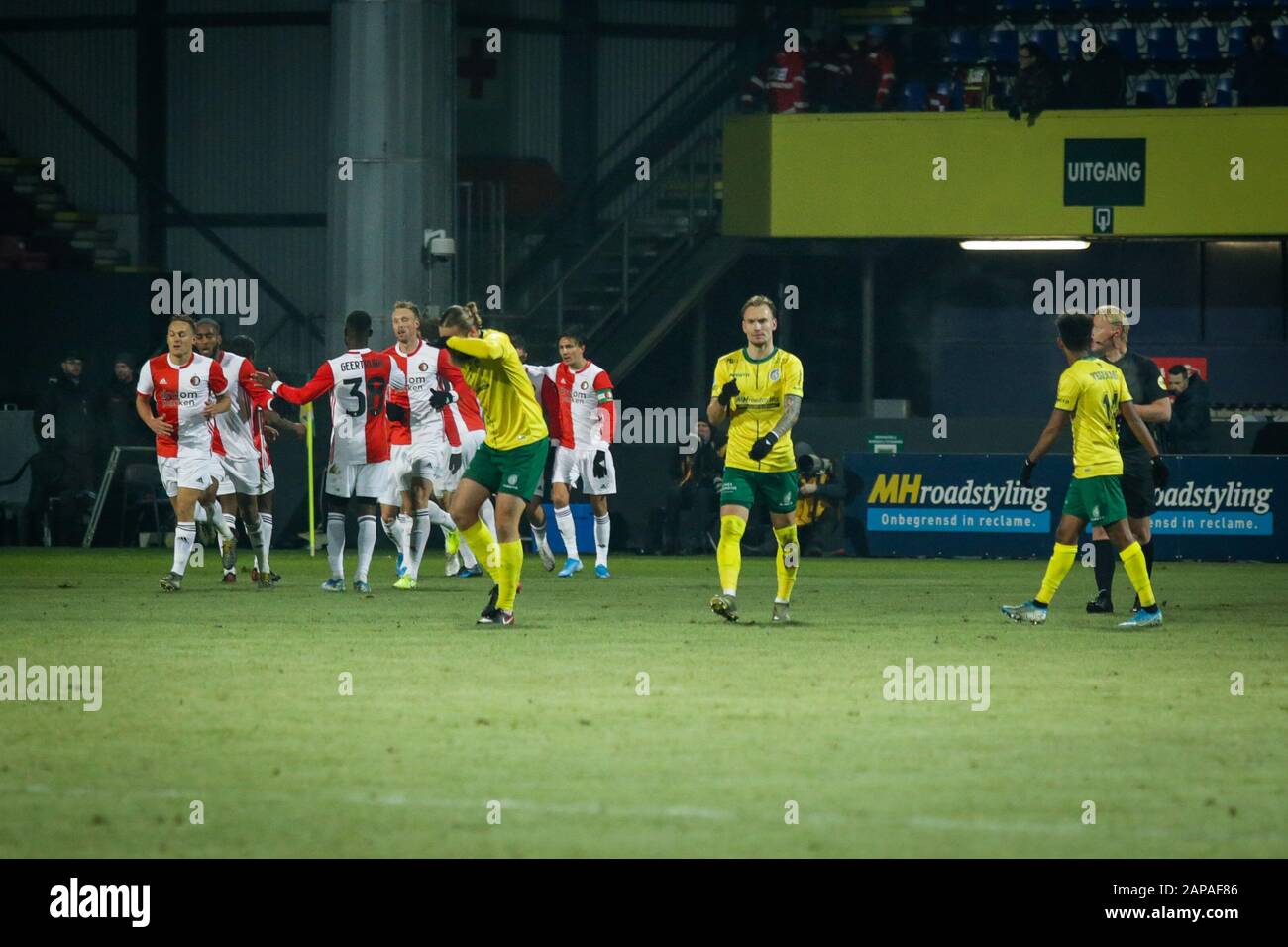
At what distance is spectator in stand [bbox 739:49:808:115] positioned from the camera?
31.8 metres

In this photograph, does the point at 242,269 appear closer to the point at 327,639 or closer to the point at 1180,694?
the point at 327,639

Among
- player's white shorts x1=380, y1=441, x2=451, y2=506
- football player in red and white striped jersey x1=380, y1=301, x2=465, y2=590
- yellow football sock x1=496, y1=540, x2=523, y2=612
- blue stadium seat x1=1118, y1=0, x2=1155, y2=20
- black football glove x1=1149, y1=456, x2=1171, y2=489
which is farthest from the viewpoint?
blue stadium seat x1=1118, y1=0, x2=1155, y2=20

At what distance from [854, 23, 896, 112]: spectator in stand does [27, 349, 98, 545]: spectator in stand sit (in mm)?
12305

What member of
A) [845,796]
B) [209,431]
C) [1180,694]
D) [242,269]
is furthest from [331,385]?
[242,269]

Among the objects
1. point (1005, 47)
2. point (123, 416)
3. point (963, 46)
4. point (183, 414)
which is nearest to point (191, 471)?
point (183, 414)

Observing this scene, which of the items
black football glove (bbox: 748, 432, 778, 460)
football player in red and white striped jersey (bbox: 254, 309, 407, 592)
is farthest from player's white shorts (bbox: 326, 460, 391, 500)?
black football glove (bbox: 748, 432, 778, 460)

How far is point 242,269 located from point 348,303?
23.9 ft

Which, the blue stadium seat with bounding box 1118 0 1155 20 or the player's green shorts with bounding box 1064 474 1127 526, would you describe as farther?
the blue stadium seat with bounding box 1118 0 1155 20

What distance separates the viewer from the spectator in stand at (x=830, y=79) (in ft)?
104

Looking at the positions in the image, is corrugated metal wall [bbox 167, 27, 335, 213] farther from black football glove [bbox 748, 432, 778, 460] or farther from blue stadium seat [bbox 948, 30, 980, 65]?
black football glove [bbox 748, 432, 778, 460]

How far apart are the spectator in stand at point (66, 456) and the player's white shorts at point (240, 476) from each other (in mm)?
→ 8598

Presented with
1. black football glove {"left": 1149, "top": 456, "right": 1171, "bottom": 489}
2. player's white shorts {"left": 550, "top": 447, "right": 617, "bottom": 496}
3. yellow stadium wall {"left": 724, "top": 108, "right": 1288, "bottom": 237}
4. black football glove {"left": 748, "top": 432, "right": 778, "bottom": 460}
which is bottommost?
player's white shorts {"left": 550, "top": 447, "right": 617, "bottom": 496}

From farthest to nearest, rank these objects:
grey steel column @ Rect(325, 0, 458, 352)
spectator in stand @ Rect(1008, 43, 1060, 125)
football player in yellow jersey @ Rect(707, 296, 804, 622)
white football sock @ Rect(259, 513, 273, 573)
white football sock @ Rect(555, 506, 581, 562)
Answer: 1. spectator in stand @ Rect(1008, 43, 1060, 125)
2. grey steel column @ Rect(325, 0, 458, 352)
3. white football sock @ Rect(555, 506, 581, 562)
4. white football sock @ Rect(259, 513, 273, 573)
5. football player in yellow jersey @ Rect(707, 296, 804, 622)

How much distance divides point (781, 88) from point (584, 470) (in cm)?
1121
